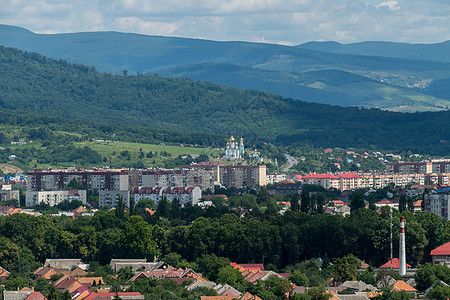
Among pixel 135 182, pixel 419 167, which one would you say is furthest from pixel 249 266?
pixel 419 167

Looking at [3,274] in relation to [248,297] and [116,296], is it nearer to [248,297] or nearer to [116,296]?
[116,296]

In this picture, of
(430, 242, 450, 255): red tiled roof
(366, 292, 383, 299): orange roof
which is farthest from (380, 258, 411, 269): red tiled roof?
(366, 292, 383, 299): orange roof

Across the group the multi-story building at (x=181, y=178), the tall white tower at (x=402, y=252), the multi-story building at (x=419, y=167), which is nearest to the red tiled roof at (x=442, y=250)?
the tall white tower at (x=402, y=252)

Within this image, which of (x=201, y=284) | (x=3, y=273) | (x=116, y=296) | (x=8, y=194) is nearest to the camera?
(x=116, y=296)

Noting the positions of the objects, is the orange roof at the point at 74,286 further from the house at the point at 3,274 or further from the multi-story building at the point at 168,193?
the multi-story building at the point at 168,193

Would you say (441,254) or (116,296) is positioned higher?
(116,296)

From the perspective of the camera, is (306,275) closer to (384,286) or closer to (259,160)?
(384,286)
